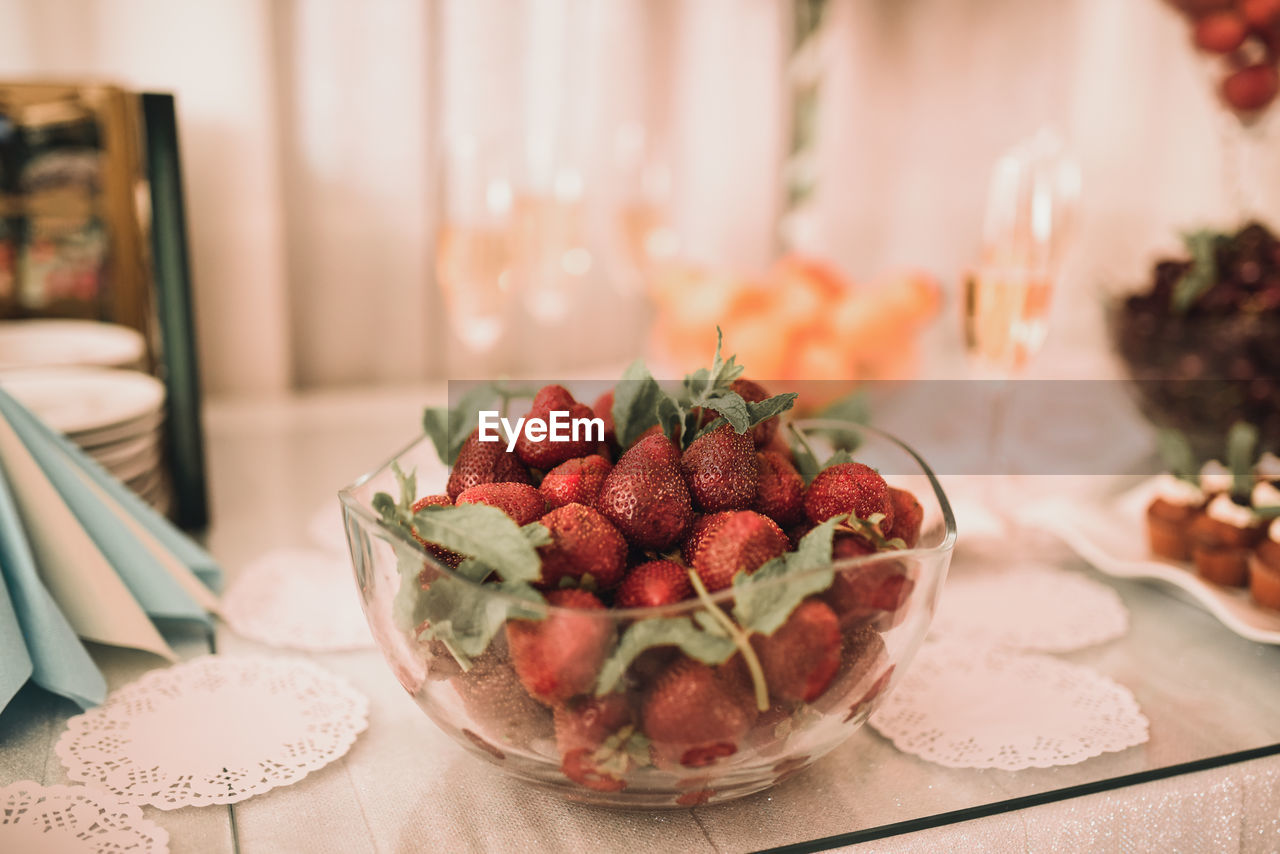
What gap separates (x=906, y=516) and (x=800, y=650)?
0.16 m

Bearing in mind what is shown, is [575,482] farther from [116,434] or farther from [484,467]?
[116,434]

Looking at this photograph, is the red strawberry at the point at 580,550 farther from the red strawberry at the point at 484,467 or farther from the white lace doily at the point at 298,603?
the white lace doily at the point at 298,603

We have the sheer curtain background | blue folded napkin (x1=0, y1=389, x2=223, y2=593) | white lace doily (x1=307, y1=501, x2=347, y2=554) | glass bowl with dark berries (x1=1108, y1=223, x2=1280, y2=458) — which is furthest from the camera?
the sheer curtain background

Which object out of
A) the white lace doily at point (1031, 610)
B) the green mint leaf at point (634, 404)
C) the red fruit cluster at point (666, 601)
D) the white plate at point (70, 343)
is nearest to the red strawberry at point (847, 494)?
the red fruit cluster at point (666, 601)

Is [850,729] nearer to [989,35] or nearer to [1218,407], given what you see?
[1218,407]

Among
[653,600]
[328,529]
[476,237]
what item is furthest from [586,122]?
[653,600]

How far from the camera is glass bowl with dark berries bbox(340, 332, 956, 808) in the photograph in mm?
397

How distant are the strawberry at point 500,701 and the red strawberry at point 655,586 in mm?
58

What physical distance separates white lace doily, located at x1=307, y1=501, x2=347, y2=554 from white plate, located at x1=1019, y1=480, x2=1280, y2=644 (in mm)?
610

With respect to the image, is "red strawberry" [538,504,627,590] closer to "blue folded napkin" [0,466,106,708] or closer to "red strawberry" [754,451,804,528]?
"red strawberry" [754,451,804,528]

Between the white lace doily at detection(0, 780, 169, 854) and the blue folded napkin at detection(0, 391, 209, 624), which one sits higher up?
the blue folded napkin at detection(0, 391, 209, 624)

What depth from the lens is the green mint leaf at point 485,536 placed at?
0.41 m

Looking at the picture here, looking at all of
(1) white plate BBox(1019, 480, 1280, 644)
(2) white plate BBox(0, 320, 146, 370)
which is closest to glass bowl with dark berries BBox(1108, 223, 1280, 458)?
(1) white plate BBox(1019, 480, 1280, 644)

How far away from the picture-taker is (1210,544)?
71 cm
